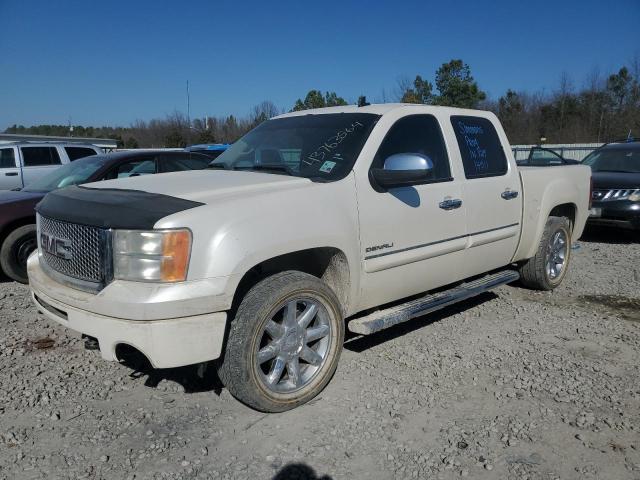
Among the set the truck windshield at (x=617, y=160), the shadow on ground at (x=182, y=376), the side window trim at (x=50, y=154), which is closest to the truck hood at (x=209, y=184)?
the shadow on ground at (x=182, y=376)

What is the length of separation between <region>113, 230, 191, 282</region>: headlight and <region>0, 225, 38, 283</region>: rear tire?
4.01m

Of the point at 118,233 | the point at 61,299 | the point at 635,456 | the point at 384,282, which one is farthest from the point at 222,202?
the point at 635,456

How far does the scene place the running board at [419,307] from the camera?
12.3ft

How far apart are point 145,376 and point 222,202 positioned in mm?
1612

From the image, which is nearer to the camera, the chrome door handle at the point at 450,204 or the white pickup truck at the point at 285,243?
the white pickup truck at the point at 285,243

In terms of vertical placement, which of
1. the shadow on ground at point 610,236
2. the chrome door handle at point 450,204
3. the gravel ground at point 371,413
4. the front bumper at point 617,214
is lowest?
the shadow on ground at point 610,236

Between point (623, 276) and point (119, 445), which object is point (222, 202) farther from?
point (623, 276)

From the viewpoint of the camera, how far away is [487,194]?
4.71 metres

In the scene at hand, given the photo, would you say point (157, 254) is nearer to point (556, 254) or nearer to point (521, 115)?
point (556, 254)

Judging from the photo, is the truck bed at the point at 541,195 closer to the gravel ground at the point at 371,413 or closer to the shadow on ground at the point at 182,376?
the gravel ground at the point at 371,413

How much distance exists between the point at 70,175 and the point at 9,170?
7.03 metres

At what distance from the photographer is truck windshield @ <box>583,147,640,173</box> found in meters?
9.99

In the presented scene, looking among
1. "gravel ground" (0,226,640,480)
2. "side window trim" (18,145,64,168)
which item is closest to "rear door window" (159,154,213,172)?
"gravel ground" (0,226,640,480)

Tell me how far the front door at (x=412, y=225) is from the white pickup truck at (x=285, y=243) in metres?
0.01
